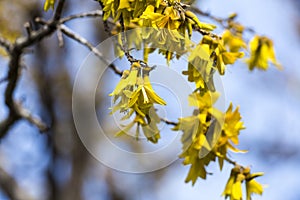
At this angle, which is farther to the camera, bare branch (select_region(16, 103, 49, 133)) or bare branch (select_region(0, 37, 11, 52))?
bare branch (select_region(16, 103, 49, 133))

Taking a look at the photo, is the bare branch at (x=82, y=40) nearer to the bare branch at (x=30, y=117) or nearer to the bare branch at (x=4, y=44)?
the bare branch at (x=4, y=44)

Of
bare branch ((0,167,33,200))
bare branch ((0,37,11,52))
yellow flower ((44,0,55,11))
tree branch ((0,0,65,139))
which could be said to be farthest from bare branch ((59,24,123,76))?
bare branch ((0,167,33,200))

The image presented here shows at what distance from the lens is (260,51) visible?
2506 millimetres

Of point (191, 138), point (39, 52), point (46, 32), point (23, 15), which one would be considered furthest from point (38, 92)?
point (191, 138)

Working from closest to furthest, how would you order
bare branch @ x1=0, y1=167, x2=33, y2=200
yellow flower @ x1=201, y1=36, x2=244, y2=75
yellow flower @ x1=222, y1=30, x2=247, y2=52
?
yellow flower @ x1=201, y1=36, x2=244, y2=75 → yellow flower @ x1=222, y1=30, x2=247, y2=52 → bare branch @ x1=0, y1=167, x2=33, y2=200

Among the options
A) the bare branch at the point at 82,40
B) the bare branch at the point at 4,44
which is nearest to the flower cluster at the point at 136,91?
the bare branch at the point at 82,40

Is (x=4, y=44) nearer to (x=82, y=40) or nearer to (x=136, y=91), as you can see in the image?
(x=82, y=40)

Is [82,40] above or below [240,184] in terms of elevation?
above

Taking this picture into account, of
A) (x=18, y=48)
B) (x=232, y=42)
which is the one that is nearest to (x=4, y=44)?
(x=18, y=48)

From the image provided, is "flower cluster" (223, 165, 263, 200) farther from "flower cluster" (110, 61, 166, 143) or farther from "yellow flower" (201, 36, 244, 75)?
"flower cluster" (110, 61, 166, 143)

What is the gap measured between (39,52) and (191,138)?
450cm

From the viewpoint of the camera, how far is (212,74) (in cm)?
154

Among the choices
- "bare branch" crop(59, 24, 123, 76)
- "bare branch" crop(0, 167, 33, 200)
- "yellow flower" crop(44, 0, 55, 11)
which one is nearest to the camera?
"yellow flower" crop(44, 0, 55, 11)

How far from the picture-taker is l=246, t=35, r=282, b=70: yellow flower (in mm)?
2488
